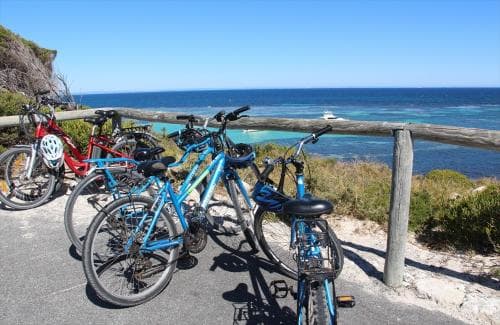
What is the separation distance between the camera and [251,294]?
358cm

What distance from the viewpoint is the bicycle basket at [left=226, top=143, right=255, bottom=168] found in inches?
152

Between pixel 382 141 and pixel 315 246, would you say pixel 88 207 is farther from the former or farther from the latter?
pixel 382 141

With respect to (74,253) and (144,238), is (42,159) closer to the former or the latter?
(74,253)

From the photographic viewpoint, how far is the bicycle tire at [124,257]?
3.14 metres

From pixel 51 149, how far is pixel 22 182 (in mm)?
673

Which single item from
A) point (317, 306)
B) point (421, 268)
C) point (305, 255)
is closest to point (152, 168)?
point (305, 255)

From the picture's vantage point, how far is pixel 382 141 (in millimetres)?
31109

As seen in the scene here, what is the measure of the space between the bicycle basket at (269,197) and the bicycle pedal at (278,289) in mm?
596

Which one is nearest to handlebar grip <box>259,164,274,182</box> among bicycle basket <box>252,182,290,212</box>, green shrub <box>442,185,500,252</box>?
bicycle basket <box>252,182,290,212</box>

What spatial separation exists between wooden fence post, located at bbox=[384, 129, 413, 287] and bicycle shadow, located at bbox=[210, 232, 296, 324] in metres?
0.99

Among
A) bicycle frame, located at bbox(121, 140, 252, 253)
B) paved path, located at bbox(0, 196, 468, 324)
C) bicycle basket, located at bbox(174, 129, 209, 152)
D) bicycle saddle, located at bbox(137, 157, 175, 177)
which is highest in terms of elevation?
bicycle basket, located at bbox(174, 129, 209, 152)

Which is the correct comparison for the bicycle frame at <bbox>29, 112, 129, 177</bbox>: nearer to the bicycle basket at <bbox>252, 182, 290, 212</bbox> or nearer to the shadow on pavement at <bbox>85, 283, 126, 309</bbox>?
the shadow on pavement at <bbox>85, 283, 126, 309</bbox>

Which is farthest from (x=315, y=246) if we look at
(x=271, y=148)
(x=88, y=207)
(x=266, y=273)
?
(x=271, y=148)

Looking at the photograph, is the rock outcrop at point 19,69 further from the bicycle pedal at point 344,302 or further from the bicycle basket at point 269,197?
the bicycle pedal at point 344,302
